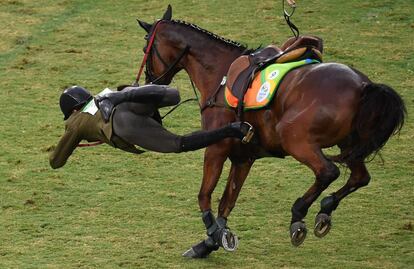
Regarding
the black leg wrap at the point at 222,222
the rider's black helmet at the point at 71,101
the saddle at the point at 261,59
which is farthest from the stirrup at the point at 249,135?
the rider's black helmet at the point at 71,101

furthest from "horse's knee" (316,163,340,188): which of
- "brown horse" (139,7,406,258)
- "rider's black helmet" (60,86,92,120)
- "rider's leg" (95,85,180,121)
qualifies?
"rider's black helmet" (60,86,92,120)

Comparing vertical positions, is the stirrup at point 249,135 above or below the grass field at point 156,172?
Answer: above

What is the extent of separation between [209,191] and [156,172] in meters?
2.94

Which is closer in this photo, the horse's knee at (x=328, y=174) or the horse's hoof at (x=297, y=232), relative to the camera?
the horse's knee at (x=328, y=174)

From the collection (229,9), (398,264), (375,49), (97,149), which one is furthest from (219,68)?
(229,9)

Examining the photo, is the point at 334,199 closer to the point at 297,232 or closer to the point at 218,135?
the point at 297,232

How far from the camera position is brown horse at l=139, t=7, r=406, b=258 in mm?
8984

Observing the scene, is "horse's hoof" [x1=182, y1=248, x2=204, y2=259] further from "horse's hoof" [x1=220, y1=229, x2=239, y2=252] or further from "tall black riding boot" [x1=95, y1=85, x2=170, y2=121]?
"tall black riding boot" [x1=95, y1=85, x2=170, y2=121]

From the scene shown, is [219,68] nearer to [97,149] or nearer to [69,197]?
[69,197]

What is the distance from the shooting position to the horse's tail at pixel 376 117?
29.3 ft

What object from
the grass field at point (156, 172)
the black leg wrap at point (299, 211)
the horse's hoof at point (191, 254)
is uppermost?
the black leg wrap at point (299, 211)

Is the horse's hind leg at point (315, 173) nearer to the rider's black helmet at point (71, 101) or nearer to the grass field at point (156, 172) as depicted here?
the grass field at point (156, 172)

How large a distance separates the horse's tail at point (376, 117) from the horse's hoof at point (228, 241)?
140 centimetres

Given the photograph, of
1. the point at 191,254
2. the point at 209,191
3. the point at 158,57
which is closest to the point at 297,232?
the point at 209,191
